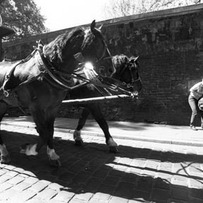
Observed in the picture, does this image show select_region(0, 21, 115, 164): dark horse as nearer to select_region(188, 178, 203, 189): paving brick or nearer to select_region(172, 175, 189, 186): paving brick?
select_region(172, 175, 189, 186): paving brick

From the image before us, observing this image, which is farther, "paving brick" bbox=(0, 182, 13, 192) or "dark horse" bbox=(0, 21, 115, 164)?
"dark horse" bbox=(0, 21, 115, 164)

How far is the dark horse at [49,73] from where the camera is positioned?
2.62 meters

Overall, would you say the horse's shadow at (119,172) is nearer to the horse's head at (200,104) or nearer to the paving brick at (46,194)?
the paving brick at (46,194)

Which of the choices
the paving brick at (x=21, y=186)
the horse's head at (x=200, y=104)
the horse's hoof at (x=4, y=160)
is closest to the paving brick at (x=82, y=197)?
the paving brick at (x=21, y=186)

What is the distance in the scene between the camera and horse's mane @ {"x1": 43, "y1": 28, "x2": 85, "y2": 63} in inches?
104

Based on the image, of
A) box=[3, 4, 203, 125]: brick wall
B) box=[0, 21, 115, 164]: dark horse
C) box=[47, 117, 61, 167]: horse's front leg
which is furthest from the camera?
box=[3, 4, 203, 125]: brick wall

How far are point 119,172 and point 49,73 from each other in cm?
183

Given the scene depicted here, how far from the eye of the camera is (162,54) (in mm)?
7418

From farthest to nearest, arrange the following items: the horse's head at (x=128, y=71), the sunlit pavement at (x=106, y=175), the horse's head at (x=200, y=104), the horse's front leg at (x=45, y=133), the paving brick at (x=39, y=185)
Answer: the horse's head at (x=200, y=104)
the horse's head at (x=128, y=71)
the horse's front leg at (x=45, y=133)
the paving brick at (x=39, y=185)
the sunlit pavement at (x=106, y=175)

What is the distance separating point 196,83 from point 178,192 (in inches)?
214

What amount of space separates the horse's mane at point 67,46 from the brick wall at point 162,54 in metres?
5.44

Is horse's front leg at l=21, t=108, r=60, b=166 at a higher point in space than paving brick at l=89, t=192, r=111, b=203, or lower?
higher

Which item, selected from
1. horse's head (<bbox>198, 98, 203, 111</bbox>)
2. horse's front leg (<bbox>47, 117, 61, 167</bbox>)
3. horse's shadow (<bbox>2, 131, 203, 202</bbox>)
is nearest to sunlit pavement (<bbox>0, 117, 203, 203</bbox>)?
horse's shadow (<bbox>2, 131, 203, 202</bbox>)

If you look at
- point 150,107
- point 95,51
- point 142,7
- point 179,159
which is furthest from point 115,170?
point 142,7
